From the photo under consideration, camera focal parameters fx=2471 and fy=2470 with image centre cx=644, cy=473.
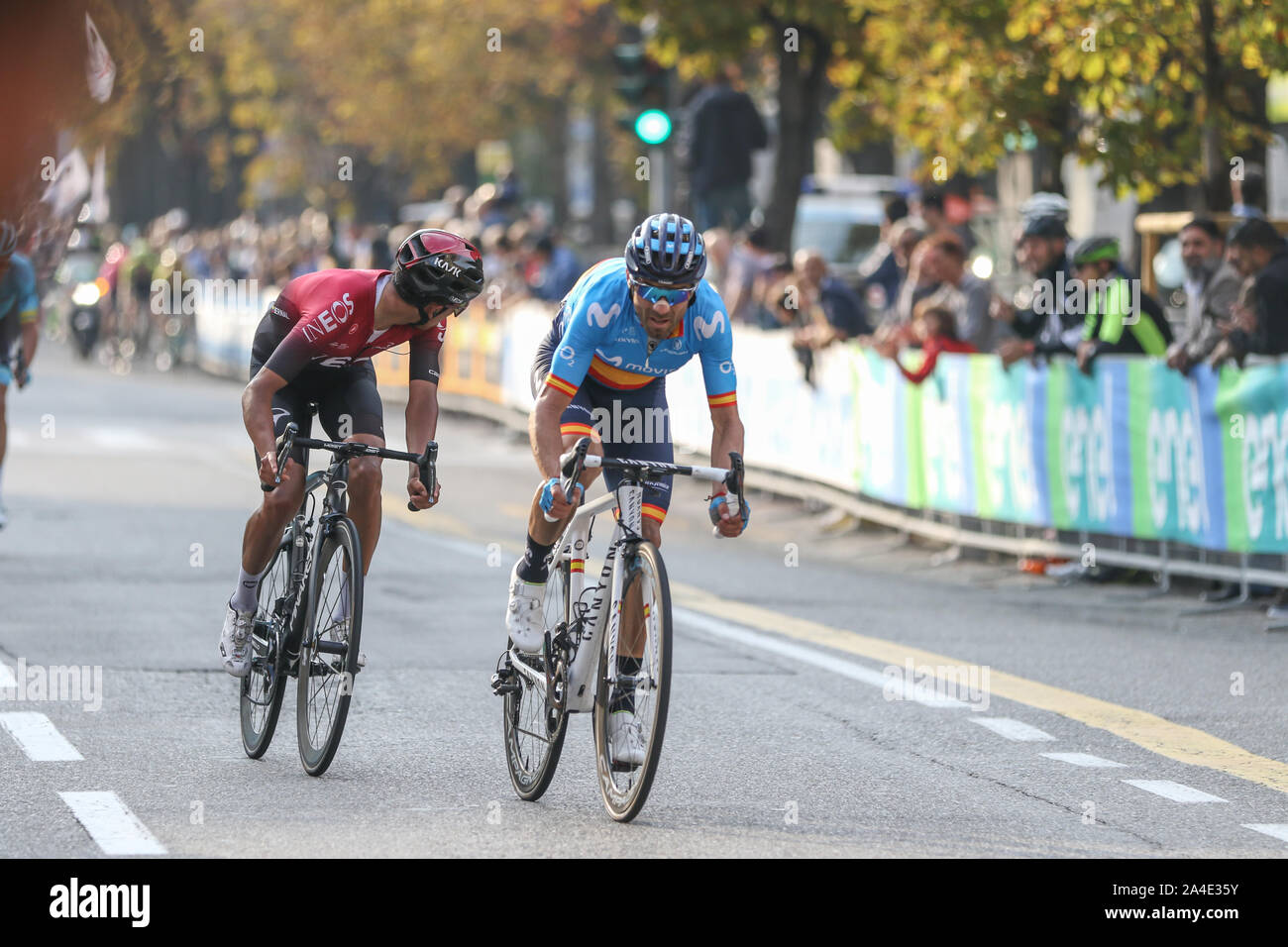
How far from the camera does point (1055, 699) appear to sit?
996 centimetres

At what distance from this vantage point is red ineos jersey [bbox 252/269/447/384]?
812cm

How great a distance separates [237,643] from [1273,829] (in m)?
3.56

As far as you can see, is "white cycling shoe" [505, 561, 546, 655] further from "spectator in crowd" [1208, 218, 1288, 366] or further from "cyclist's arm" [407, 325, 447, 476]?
"spectator in crowd" [1208, 218, 1288, 366]

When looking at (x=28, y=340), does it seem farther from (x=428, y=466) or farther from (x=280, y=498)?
(x=428, y=466)

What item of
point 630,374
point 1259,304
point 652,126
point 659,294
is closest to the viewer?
point 659,294

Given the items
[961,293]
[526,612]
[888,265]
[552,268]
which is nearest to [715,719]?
[526,612]

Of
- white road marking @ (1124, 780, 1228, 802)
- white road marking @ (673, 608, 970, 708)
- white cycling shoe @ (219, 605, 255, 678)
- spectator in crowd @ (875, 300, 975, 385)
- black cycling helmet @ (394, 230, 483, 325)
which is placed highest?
black cycling helmet @ (394, 230, 483, 325)

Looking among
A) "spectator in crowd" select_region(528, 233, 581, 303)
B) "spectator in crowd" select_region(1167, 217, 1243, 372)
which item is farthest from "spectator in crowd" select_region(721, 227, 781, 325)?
"spectator in crowd" select_region(1167, 217, 1243, 372)

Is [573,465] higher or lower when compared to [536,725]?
higher

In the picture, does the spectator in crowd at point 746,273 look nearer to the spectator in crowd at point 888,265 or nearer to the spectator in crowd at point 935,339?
the spectator in crowd at point 888,265

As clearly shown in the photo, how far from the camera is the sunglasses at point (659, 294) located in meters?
7.53

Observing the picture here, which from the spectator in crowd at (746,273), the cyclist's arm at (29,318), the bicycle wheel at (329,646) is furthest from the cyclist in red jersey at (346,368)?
the spectator in crowd at (746,273)

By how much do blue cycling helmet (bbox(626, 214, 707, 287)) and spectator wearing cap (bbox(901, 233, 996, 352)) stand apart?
8317 millimetres
